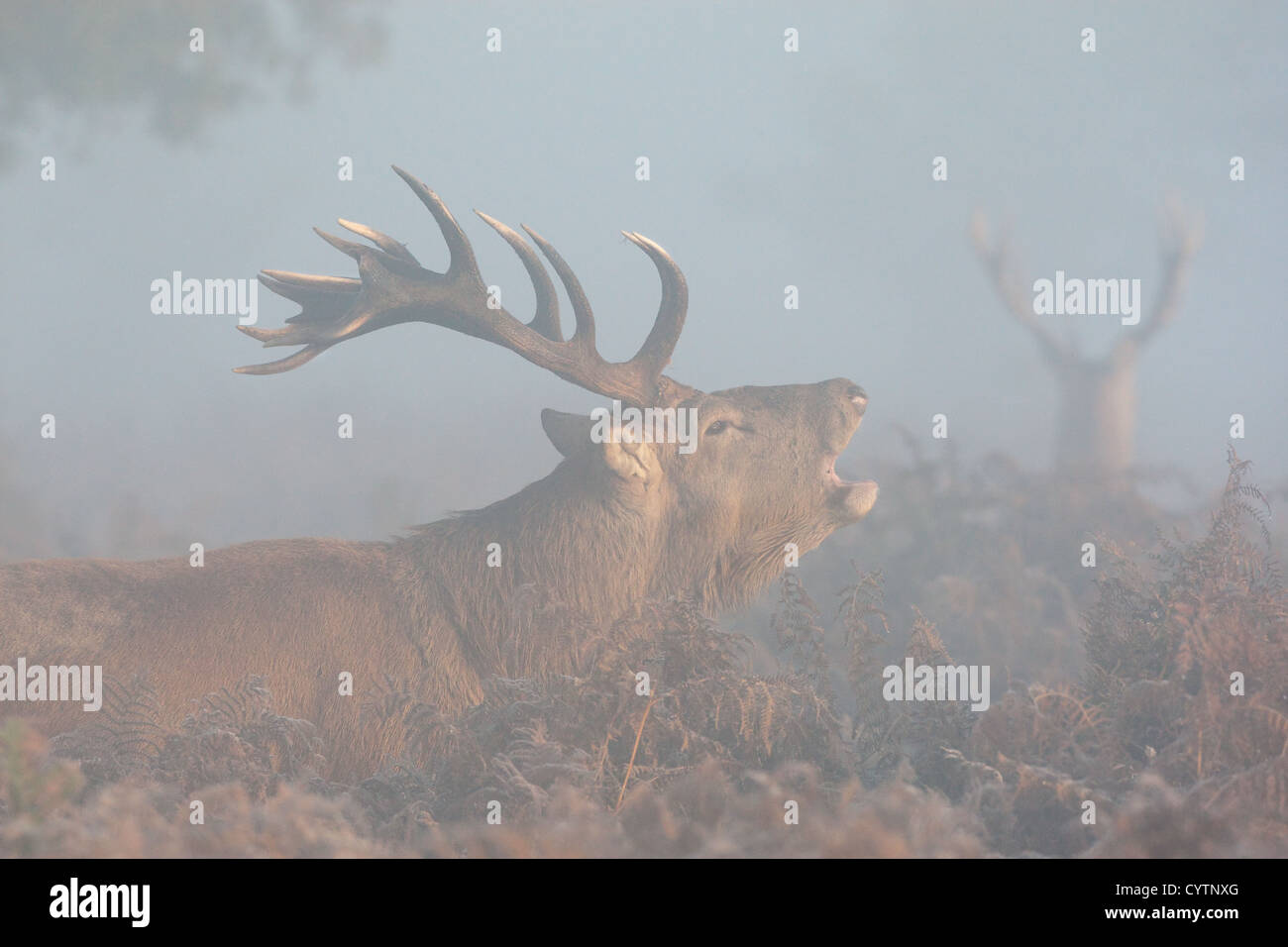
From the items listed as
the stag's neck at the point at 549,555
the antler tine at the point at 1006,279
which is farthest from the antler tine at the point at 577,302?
the antler tine at the point at 1006,279

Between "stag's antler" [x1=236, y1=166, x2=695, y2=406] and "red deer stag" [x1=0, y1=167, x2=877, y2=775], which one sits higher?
"stag's antler" [x1=236, y1=166, x2=695, y2=406]

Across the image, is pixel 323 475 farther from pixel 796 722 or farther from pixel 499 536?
pixel 796 722

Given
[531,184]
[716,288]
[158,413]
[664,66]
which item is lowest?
[158,413]

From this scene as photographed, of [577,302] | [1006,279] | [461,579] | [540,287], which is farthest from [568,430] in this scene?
[1006,279]

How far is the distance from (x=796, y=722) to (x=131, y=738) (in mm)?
2380

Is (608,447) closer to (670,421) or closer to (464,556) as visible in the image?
(670,421)

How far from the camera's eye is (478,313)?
5.03 m

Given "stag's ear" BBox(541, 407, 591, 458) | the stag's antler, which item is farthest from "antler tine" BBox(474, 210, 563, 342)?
"stag's ear" BBox(541, 407, 591, 458)

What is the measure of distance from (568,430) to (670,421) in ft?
1.70

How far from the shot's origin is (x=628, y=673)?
3732mm

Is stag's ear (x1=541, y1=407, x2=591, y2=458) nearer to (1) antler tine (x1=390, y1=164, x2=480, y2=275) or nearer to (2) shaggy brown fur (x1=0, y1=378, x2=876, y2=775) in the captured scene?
(2) shaggy brown fur (x1=0, y1=378, x2=876, y2=775)

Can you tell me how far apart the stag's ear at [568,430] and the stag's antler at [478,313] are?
19 centimetres

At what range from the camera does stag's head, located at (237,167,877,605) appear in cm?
502
